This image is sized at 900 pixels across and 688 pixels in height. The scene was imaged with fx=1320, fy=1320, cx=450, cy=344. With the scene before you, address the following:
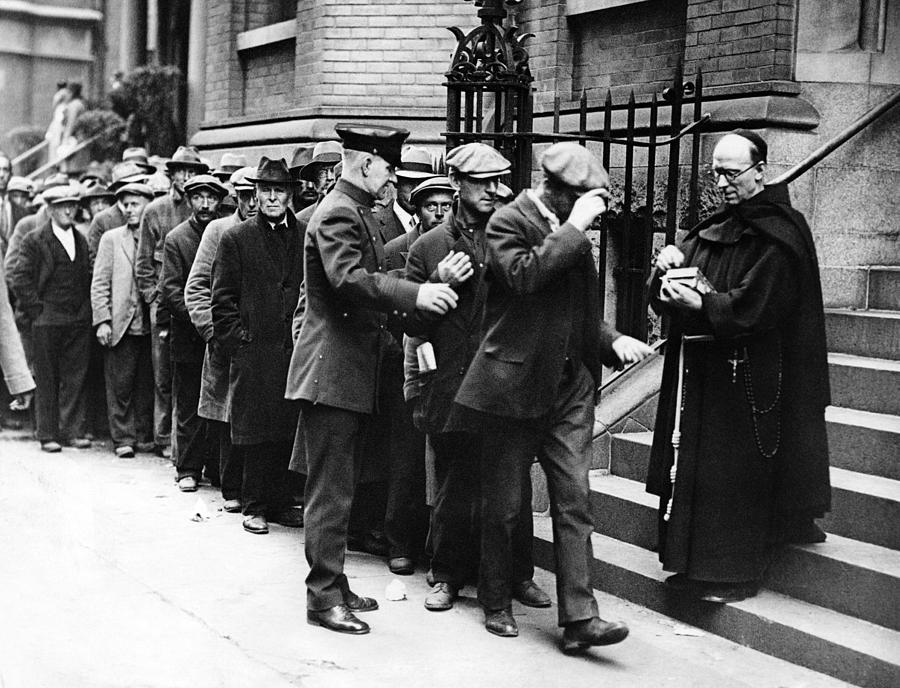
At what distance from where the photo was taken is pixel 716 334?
5727 mm

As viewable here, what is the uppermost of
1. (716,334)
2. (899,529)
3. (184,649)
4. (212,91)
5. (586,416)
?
(212,91)

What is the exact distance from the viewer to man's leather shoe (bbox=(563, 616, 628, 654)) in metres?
5.44

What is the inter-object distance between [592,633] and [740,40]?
4.35 meters

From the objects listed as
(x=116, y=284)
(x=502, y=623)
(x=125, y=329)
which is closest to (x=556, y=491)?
(x=502, y=623)

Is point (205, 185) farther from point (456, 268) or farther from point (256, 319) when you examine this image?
point (456, 268)

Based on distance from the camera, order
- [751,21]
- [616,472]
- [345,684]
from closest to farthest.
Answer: [345,684], [616,472], [751,21]

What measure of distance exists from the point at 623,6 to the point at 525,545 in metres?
4.94

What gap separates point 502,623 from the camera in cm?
589

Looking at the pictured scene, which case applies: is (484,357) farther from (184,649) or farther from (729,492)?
(184,649)

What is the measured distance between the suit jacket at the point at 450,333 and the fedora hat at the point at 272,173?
1838 mm

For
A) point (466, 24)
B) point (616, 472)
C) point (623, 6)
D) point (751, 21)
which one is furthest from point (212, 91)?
point (616, 472)

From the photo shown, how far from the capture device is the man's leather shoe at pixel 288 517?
26.5 ft

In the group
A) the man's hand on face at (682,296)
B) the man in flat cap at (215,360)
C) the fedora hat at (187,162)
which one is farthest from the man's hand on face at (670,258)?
the fedora hat at (187,162)

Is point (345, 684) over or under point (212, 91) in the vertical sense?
under
